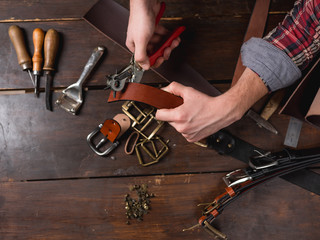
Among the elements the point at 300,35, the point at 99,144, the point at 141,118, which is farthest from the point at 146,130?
the point at 300,35

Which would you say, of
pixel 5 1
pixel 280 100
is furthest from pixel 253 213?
pixel 5 1

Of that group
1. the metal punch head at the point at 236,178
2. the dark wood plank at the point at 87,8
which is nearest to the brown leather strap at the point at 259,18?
the dark wood plank at the point at 87,8

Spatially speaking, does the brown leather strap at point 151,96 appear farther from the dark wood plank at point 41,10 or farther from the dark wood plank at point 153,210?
the dark wood plank at point 41,10

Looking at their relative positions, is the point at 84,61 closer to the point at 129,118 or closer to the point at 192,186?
the point at 129,118

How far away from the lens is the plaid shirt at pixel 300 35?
873mm

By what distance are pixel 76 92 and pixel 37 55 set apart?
0.66 feet

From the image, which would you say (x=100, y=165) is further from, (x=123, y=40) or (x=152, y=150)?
(x=123, y=40)

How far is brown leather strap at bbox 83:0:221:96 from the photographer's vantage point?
1.19m

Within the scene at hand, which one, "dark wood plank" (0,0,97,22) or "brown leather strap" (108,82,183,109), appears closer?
"brown leather strap" (108,82,183,109)

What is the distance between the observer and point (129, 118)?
1174mm

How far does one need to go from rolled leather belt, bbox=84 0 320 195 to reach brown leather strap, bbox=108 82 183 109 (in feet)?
0.79

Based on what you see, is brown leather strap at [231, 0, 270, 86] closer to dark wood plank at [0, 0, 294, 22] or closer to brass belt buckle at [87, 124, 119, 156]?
dark wood plank at [0, 0, 294, 22]

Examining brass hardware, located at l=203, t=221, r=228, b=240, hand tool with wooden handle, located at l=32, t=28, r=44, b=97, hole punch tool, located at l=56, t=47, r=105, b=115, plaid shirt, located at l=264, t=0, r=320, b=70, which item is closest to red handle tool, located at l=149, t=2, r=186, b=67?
hole punch tool, located at l=56, t=47, r=105, b=115

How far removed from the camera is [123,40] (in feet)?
3.93
